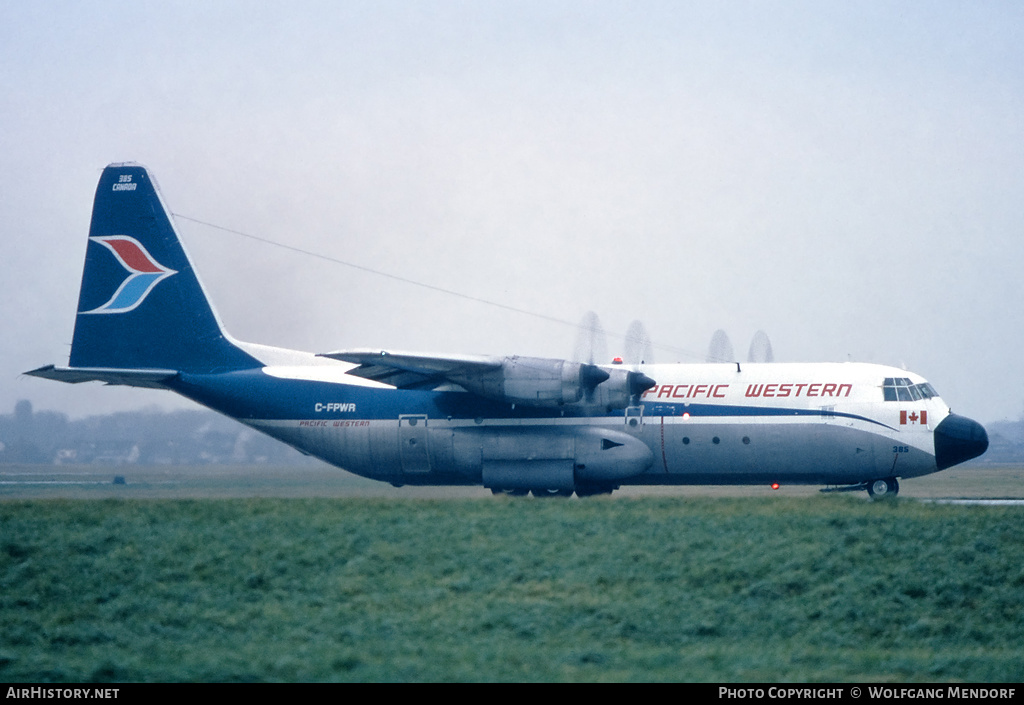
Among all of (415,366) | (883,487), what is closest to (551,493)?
(415,366)

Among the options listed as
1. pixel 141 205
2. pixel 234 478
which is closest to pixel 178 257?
pixel 141 205

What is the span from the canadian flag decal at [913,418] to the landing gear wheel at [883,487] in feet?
4.91

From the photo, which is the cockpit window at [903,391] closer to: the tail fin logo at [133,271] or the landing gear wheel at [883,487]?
the landing gear wheel at [883,487]

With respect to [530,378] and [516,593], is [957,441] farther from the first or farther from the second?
[516,593]

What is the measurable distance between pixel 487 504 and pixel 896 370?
394 inches

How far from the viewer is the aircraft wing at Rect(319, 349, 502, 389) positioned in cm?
2212

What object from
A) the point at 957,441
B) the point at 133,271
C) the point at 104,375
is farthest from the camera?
the point at 133,271

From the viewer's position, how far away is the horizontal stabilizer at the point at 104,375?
24531 mm

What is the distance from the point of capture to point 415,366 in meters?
22.8

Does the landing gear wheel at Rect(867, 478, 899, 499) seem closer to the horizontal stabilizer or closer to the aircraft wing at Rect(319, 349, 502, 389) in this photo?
the aircraft wing at Rect(319, 349, 502, 389)

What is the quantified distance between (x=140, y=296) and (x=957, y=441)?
19754 millimetres

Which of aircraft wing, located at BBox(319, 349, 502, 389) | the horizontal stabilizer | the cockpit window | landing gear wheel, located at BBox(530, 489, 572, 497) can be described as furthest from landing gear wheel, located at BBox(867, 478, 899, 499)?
the horizontal stabilizer

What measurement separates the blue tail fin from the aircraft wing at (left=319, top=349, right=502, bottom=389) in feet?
13.2

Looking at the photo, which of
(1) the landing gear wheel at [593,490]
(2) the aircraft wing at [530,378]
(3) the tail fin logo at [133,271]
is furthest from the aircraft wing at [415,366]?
(3) the tail fin logo at [133,271]
